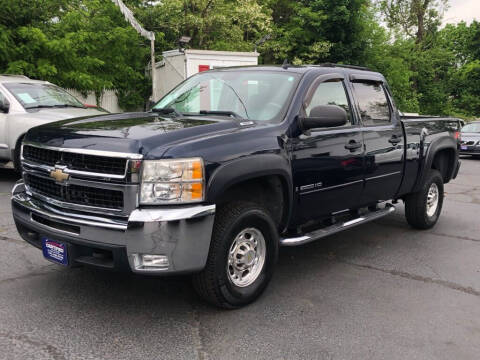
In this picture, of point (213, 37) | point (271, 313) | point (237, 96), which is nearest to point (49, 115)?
point (237, 96)

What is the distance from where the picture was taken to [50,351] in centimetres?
304

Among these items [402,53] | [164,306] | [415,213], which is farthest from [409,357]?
[402,53]

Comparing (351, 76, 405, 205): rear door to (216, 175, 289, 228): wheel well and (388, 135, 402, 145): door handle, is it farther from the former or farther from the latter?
(216, 175, 289, 228): wheel well

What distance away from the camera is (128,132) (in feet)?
11.3

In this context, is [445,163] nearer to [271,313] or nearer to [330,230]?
[330,230]

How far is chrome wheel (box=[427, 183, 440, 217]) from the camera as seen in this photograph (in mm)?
6516

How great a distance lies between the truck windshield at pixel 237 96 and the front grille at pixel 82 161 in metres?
1.37

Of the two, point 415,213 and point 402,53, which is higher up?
point 402,53

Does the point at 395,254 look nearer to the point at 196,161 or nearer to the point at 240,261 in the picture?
the point at 240,261

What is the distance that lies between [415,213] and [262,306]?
10.8ft

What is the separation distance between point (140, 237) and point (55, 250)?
2.51ft

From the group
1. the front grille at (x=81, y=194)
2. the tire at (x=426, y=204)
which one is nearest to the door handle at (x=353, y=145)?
the tire at (x=426, y=204)

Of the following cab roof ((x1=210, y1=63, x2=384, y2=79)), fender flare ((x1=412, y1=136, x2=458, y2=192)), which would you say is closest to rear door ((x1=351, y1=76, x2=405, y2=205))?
cab roof ((x1=210, y1=63, x2=384, y2=79))

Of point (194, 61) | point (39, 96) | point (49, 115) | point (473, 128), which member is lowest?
point (473, 128)
